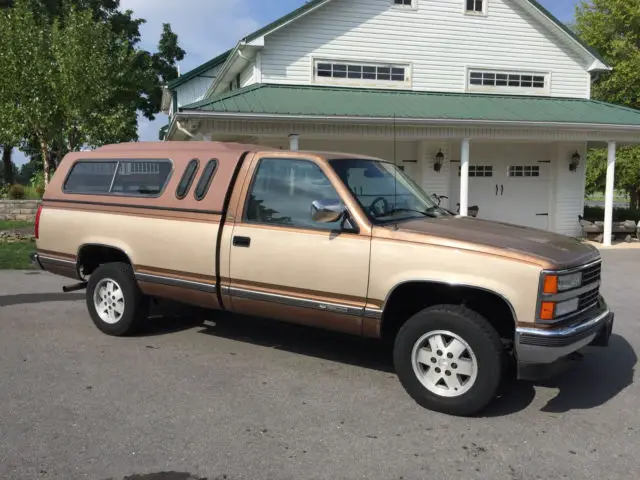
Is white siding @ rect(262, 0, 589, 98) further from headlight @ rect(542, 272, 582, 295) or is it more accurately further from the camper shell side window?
headlight @ rect(542, 272, 582, 295)

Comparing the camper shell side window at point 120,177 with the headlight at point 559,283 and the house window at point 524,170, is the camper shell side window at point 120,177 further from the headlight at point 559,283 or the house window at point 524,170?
the house window at point 524,170

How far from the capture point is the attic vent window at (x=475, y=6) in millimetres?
15984

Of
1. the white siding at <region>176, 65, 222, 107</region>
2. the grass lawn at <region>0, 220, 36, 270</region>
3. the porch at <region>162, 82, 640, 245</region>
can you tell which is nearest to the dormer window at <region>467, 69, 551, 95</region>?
the porch at <region>162, 82, 640, 245</region>

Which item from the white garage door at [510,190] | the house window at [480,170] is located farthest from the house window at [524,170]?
the house window at [480,170]

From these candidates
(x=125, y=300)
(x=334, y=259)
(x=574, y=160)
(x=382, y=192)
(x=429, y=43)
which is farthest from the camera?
(x=574, y=160)

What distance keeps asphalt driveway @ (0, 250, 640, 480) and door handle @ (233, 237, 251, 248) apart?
1.08 metres

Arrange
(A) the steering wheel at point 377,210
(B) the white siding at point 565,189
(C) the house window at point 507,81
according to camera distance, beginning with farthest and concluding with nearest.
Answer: (B) the white siding at point 565,189, (C) the house window at point 507,81, (A) the steering wheel at point 377,210

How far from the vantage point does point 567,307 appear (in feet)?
12.8

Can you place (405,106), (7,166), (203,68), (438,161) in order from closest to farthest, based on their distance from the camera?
(405,106)
(438,161)
(203,68)
(7,166)

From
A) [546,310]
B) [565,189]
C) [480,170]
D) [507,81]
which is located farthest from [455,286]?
[565,189]

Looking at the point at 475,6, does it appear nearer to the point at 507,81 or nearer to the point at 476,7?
the point at 476,7

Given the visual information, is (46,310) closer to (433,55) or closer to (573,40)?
(433,55)

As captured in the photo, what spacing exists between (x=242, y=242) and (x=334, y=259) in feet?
2.89

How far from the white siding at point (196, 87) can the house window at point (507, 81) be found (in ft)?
45.2
